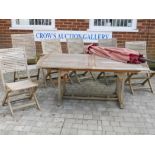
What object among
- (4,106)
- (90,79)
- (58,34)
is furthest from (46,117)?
(58,34)

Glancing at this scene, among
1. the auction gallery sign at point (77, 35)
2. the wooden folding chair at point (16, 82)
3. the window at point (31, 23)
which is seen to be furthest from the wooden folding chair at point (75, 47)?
the window at point (31, 23)

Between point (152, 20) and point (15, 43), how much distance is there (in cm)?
385

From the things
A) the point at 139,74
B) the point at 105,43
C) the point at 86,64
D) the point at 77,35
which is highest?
the point at 77,35

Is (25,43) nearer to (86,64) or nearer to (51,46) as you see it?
(51,46)

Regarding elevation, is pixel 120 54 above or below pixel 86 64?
above

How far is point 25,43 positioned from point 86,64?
80.5 inches

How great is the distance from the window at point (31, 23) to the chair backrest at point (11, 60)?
9.20ft

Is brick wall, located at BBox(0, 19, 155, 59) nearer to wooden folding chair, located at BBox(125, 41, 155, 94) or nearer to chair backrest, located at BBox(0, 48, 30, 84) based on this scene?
wooden folding chair, located at BBox(125, 41, 155, 94)

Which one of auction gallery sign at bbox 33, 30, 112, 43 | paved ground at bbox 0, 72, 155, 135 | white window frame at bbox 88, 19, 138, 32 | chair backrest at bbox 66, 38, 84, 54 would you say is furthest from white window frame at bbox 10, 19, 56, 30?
paved ground at bbox 0, 72, 155, 135

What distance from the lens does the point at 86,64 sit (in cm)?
457

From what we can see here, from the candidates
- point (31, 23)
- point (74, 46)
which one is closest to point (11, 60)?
point (74, 46)

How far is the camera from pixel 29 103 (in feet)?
15.5

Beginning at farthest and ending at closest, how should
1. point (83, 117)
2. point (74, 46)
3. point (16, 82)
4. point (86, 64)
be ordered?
point (74, 46) < point (16, 82) < point (86, 64) < point (83, 117)

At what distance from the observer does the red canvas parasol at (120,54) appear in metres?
4.72
